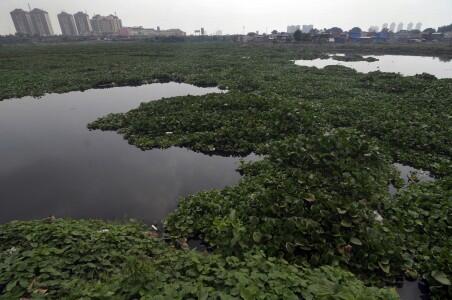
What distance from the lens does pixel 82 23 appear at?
195 metres

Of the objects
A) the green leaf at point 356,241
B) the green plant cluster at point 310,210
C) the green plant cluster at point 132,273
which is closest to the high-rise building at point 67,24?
the green plant cluster at point 310,210

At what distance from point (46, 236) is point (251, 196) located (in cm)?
456

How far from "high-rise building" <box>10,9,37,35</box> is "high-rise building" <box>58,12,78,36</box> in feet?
61.1

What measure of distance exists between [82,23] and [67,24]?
1017 centimetres

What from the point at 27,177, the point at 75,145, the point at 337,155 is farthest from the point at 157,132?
the point at 337,155

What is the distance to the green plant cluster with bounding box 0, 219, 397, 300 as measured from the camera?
12.2 feet

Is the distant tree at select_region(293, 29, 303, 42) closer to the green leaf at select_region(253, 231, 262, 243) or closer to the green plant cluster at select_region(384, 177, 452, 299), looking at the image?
the green plant cluster at select_region(384, 177, 452, 299)

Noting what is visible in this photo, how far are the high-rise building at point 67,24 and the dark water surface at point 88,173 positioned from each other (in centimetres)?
22322

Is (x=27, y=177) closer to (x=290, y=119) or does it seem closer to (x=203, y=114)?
(x=203, y=114)

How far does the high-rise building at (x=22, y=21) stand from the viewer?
174 metres

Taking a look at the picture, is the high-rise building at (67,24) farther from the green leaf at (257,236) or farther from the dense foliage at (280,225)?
the green leaf at (257,236)

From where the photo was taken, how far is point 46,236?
5223 mm

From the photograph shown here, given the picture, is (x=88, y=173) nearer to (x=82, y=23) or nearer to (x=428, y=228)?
(x=428, y=228)

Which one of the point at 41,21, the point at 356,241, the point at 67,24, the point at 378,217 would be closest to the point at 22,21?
the point at 41,21
